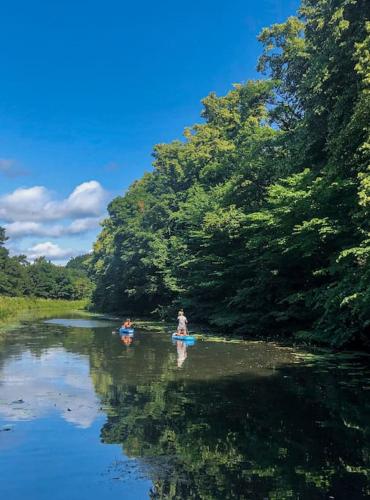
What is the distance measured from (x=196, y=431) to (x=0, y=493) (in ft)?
11.8

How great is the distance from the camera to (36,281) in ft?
403

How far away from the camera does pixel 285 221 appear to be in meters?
22.7

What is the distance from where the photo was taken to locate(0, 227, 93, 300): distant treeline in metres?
106

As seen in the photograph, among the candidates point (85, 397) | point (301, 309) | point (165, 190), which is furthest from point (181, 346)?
point (165, 190)

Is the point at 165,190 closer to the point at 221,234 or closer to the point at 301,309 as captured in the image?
the point at 221,234

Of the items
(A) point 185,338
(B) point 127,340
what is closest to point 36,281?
(B) point 127,340

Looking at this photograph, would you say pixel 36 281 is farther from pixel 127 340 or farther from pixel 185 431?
pixel 185 431

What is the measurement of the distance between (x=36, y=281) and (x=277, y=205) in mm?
106615

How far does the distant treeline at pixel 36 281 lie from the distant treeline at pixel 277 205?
44.7 metres

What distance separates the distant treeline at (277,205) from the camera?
50.3 feet

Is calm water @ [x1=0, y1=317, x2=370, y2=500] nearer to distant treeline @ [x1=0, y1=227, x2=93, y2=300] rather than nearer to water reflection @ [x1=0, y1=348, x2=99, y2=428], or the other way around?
water reflection @ [x1=0, y1=348, x2=99, y2=428]

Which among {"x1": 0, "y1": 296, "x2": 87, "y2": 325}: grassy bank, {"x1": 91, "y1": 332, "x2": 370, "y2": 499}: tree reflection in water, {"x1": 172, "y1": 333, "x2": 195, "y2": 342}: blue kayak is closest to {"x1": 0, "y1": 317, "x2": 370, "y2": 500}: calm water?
{"x1": 91, "y1": 332, "x2": 370, "y2": 499}: tree reflection in water

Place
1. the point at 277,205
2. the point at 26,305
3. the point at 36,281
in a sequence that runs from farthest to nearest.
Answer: the point at 36,281, the point at 26,305, the point at 277,205

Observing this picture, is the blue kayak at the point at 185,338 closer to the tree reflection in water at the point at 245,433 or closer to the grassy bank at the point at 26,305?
the tree reflection in water at the point at 245,433
